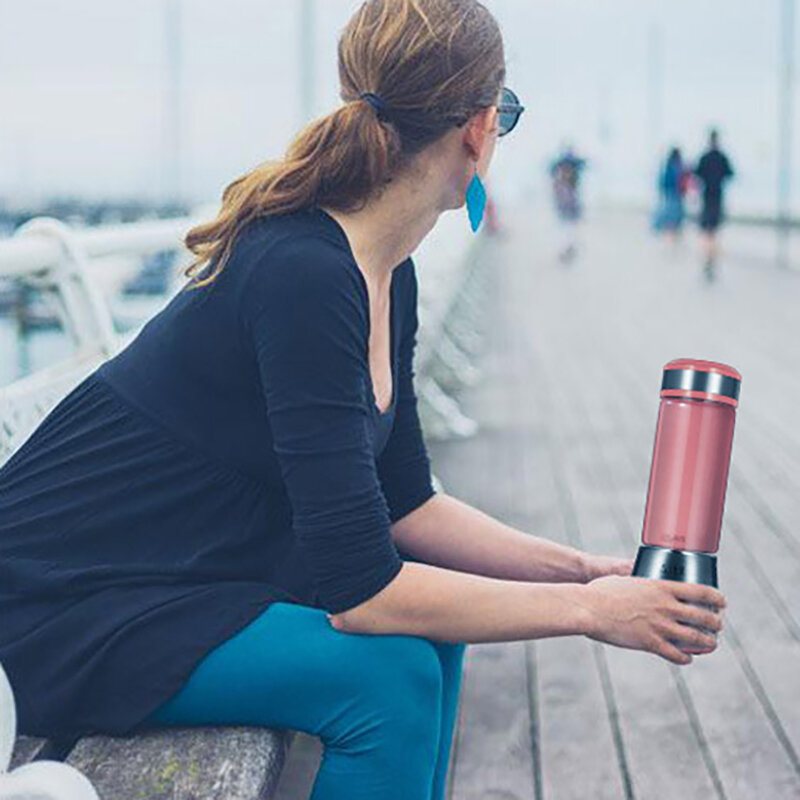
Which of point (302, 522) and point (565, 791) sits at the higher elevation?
A: point (302, 522)

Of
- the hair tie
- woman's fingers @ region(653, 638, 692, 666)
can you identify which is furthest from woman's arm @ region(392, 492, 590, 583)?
the hair tie

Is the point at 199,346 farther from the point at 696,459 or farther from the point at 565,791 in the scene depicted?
the point at 565,791

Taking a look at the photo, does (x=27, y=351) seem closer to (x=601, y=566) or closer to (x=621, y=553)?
(x=621, y=553)

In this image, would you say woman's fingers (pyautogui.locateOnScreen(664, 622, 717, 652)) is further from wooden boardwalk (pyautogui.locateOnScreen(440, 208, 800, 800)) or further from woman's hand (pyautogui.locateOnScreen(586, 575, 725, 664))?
wooden boardwalk (pyautogui.locateOnScreen(440, 208, 800, 800))

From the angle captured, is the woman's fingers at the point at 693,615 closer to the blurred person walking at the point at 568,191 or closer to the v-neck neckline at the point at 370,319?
the v-neck neckline at the point at 370,319

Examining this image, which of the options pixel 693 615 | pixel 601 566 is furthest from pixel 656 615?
pixel 601 566

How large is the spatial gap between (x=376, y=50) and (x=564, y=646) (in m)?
2.46

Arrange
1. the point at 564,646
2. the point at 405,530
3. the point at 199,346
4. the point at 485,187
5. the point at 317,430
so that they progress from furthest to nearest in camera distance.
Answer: the point at 564,646 < the point at 405,530 < the point at 485,187 < the point at 199,346 < the point at 317,430

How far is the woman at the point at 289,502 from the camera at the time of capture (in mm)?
1862

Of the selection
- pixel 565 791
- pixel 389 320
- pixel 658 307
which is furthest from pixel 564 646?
pixel 658 307

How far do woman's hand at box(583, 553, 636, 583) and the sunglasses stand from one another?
2.15 feet

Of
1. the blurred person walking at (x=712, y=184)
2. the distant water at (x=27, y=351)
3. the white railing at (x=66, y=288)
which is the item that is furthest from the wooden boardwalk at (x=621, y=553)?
the blurred person walking at (x=712, y=184)

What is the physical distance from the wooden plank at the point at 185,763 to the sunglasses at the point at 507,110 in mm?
800

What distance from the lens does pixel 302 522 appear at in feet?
6.07
